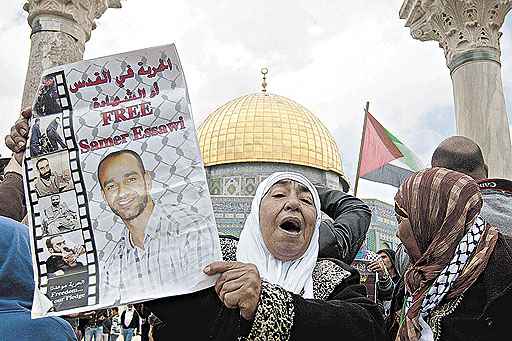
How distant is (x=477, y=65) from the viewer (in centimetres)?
632

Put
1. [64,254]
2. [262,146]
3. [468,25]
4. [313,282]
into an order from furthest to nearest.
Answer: [262,146] → [468,25] → [313,282] → [64,254]

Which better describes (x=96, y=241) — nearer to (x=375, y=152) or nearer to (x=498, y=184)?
(x=498, y=184)

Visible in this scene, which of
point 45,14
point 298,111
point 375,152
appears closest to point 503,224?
point 45,14

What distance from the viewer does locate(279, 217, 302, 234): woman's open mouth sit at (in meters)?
1.89

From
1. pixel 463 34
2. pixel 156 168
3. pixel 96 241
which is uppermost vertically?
pixel 463 34

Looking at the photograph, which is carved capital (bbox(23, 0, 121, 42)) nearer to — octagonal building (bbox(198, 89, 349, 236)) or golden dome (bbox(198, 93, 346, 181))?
octagonal building (bbox(198, 89, 349, 236))

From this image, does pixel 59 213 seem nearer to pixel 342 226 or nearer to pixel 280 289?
pixel 280 289

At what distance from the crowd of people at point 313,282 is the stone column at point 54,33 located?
3.31 meters

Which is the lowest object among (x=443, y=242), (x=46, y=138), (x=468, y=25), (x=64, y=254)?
(x=443, y=242)

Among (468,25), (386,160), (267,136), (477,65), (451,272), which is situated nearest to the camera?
(451,272)

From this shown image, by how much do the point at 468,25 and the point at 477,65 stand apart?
1.58ft

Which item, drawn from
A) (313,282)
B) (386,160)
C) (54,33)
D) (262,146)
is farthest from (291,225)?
(262,146)

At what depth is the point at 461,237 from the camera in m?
1.71

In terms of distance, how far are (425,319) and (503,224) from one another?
3.72 feet
